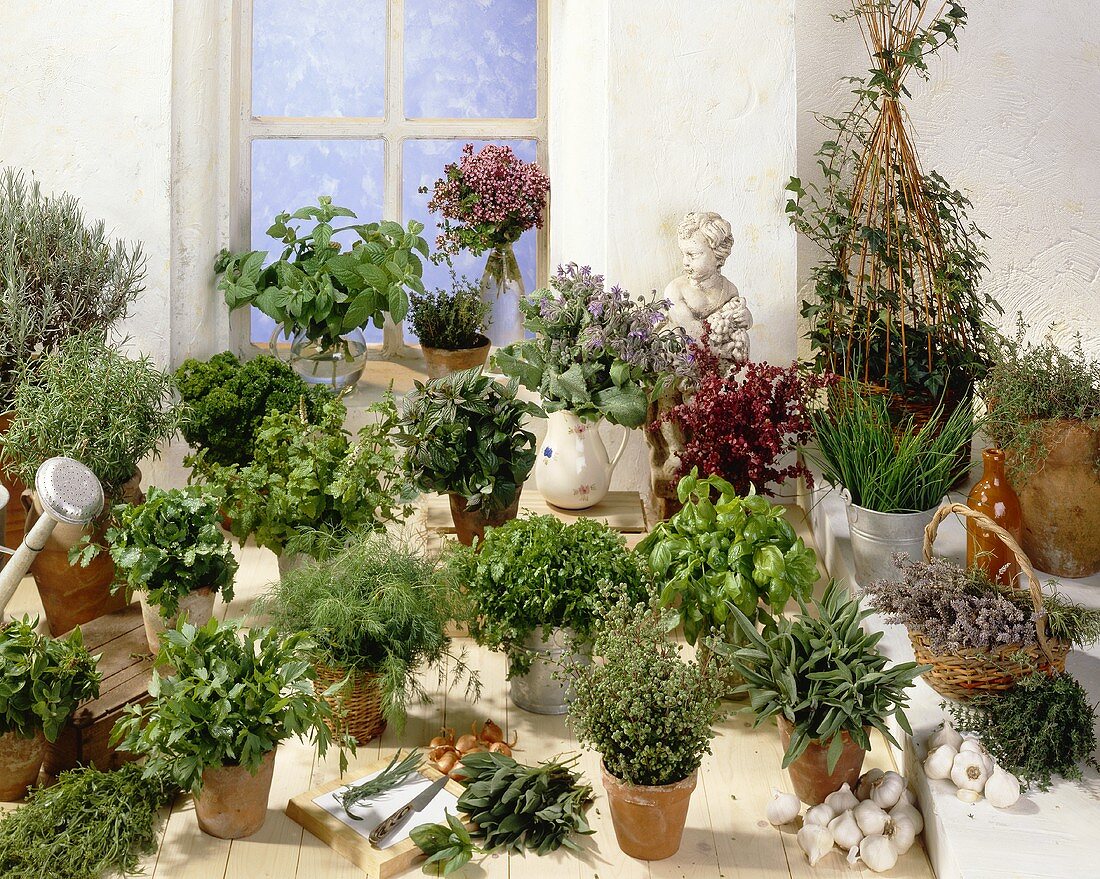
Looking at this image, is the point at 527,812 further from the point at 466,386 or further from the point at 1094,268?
the point at 1094,268

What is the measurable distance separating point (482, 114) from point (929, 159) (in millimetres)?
1499

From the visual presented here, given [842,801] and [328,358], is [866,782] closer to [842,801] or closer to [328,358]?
[842,801]

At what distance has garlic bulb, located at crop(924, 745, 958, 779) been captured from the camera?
229 centimetres

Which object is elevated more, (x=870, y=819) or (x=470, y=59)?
(x=470, y=59)

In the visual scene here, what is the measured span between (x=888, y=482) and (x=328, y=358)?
188 centimetres

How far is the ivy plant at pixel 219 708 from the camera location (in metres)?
2.17

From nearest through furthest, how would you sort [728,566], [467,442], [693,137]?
[728,566] → [467,442] → [693,137]

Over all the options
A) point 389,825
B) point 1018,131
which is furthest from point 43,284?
point 1018,131

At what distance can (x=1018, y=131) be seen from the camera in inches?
153

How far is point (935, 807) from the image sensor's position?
222 centimetres

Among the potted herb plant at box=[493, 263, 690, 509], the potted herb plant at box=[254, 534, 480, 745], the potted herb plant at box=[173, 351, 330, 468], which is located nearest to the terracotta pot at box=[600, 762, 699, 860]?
the potted herb plant at box=[254, 534, 480, 745]

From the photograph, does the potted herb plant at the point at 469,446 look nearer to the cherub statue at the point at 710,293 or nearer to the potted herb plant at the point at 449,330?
the cherub statue at the point at 710,293

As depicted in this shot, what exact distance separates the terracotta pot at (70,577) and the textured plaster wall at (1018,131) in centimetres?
237

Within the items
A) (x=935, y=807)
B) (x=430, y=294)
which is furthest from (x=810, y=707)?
(x=430, y=294)
